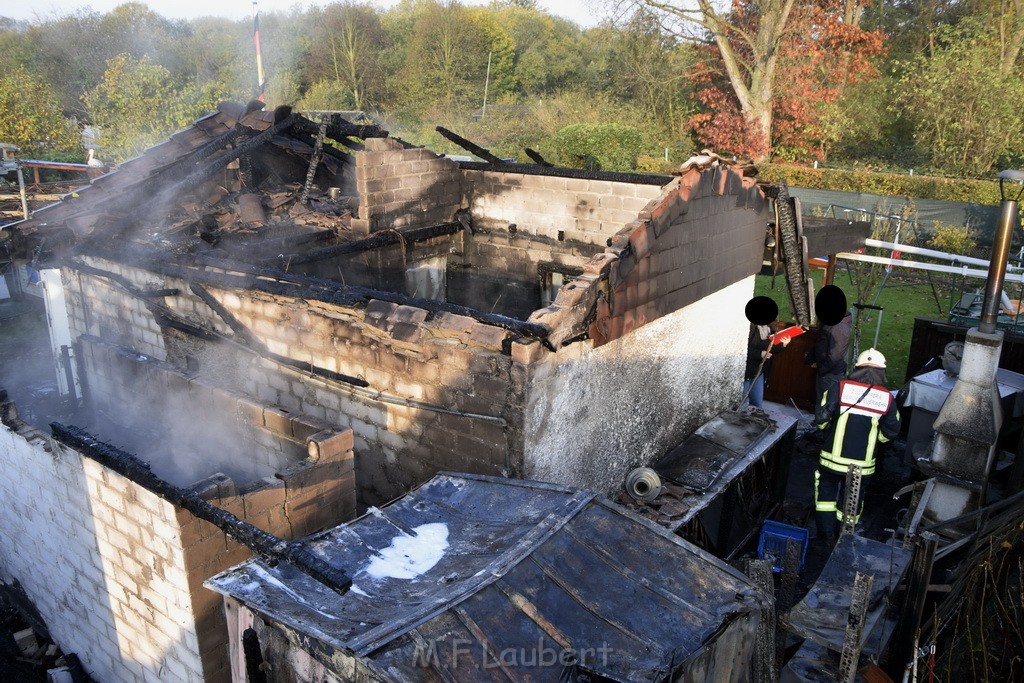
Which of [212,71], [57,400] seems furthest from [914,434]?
[212,71]

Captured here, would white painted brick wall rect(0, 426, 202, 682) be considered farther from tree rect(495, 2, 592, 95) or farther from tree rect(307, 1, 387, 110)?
tree rect(495, 2, 592, 95)

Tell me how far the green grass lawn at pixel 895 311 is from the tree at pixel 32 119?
22.0 metres

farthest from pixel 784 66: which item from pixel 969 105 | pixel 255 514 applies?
pixel 255 514

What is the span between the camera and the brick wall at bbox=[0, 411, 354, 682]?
16.1ft

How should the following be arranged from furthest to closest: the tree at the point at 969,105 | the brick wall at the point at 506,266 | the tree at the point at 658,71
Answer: the tree at the point at 658,71, the tree at the point at 969,105, the brick wall at the point at 506,266

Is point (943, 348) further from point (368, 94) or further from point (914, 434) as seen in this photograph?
point (368, 94)

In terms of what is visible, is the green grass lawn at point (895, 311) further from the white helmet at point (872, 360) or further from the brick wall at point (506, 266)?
the brick wall at point (506, 266)

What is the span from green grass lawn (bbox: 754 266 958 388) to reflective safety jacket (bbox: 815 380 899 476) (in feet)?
17.3

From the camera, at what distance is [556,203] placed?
32.4 ft

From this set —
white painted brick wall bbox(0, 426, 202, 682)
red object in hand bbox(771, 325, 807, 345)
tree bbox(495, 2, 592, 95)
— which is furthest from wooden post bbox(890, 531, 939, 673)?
tree bbox(495, 2, 592, 95)

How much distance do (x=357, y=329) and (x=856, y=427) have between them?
16.9ft

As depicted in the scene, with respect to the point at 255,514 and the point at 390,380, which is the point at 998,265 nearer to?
the point at 390,380

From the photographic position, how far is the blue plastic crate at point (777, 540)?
7895mm

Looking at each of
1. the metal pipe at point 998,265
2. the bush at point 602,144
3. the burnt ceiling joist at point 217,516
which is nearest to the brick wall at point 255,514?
the burnt ceiling joist at point 217,516
